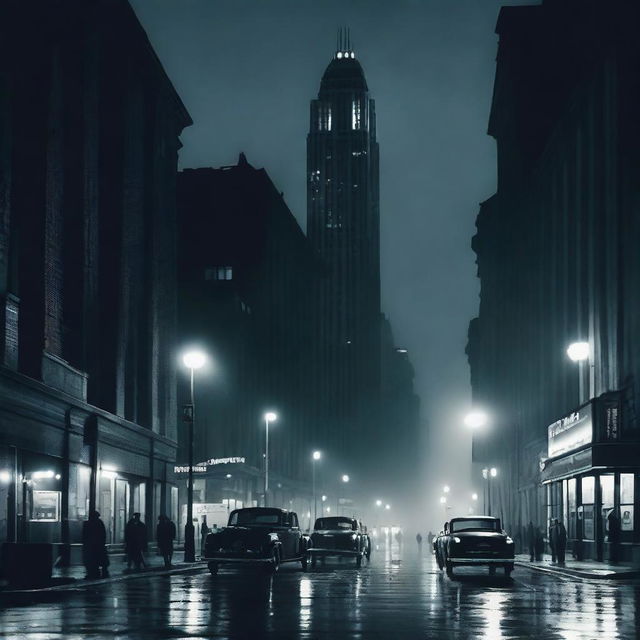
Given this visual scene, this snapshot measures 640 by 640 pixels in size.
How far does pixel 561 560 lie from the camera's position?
152 feet

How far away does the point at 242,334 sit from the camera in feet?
356

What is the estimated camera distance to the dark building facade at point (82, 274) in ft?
128

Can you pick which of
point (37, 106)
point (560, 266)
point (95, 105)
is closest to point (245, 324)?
point (560, 266)

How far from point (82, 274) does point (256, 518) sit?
13.8m

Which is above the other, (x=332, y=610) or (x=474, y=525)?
(x=474, y=525)

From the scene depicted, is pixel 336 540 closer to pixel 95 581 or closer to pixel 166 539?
pixel 166 539

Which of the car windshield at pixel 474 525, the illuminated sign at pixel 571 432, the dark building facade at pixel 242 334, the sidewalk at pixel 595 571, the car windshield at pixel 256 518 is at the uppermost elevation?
the dark building facade at pixel 242 334

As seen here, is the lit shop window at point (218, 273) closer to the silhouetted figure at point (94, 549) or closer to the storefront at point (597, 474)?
the storefront at point (597, 474)

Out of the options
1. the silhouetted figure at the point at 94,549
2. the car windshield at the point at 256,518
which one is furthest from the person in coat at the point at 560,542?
the silhouetted figure at the point at 94,549

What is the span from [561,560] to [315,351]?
132 metres

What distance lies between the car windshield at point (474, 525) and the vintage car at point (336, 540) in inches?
299

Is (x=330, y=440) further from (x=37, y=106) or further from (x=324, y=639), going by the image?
(x=324, y=639)

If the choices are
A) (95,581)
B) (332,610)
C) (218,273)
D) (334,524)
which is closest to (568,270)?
(334,524)

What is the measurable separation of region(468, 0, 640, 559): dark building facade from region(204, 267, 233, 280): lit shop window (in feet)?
80.6
